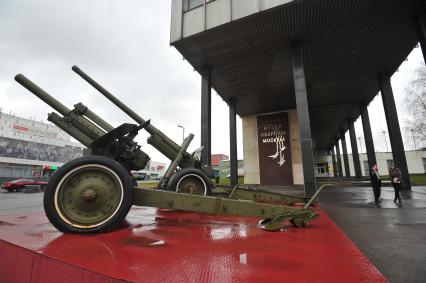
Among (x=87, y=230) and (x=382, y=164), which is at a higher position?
(x=382, y=164)

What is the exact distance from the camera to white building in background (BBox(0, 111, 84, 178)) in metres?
39.0

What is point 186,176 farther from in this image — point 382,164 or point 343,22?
point 382,164

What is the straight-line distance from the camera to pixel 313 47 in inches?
473

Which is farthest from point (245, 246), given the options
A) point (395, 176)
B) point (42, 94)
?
point (395, 176)

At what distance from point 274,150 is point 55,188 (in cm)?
1939

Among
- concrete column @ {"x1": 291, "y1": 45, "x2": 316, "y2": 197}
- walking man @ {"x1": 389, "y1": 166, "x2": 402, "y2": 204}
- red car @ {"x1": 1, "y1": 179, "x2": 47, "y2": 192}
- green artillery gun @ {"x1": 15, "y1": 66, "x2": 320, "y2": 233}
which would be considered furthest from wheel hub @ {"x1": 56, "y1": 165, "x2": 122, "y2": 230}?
red car @ {"x1": 1, "y1": 179, "x2": 47, "y2": 192}

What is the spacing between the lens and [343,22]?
33.7ft

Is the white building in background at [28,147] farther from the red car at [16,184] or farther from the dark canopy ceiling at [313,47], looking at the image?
the dark canopy ceiling at [313,47]

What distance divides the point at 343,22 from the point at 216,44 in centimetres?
551

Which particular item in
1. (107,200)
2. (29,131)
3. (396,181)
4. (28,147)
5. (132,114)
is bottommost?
(107,200)

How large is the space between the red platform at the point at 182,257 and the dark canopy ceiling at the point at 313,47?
9247 mm

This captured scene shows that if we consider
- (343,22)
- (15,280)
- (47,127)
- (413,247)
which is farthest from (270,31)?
(47,127)

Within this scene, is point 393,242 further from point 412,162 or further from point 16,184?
point 412,162

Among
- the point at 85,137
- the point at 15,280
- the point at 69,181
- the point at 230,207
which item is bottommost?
the point at 15,280
